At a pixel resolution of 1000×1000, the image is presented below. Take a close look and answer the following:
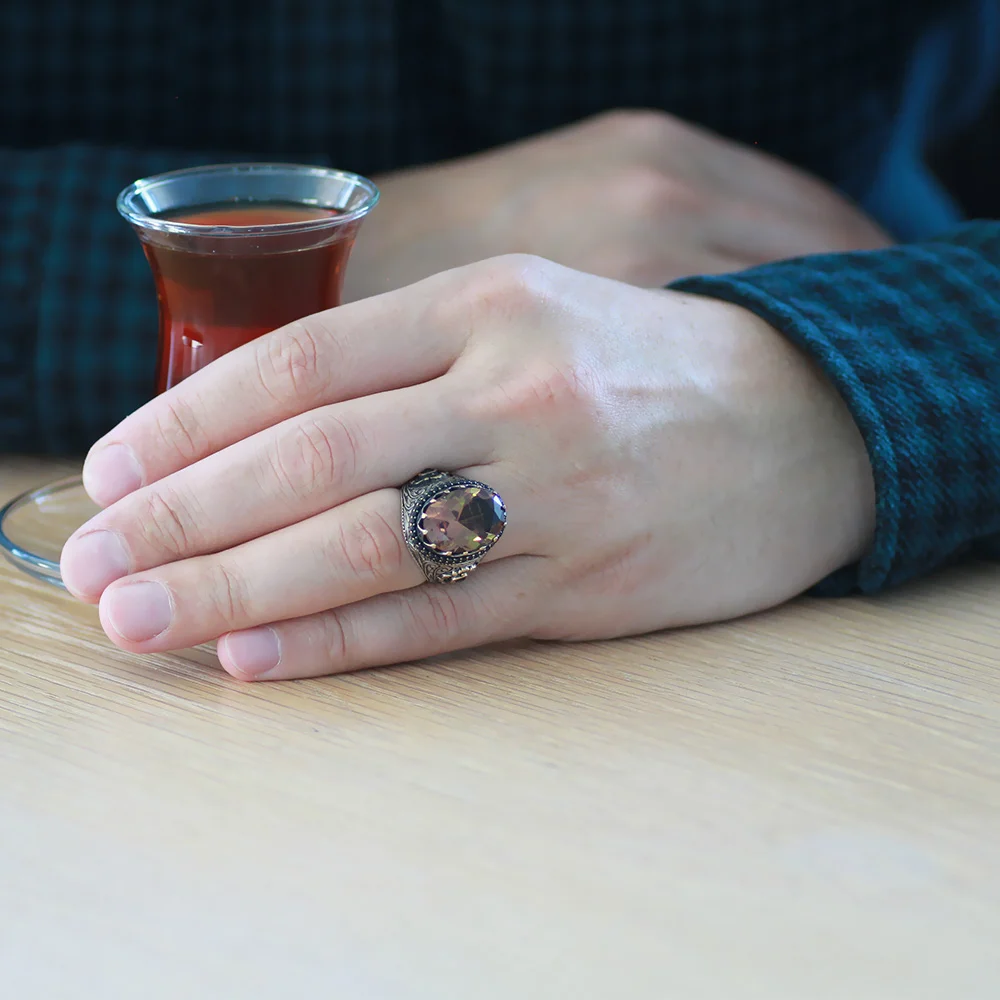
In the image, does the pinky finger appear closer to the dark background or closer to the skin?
the skin

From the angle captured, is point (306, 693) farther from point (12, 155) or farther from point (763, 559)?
point (12, 155)

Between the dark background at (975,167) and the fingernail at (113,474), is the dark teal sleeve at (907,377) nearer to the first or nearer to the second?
the fingernail at (113,474)

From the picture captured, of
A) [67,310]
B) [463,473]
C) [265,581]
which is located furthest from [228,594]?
[67,310]

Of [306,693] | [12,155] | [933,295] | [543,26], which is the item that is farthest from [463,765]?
[543,26]

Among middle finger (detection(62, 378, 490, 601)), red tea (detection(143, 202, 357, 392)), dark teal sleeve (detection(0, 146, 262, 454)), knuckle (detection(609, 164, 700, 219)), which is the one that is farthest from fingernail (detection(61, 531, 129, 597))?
knuckle (detection(609, 164, 700, 219))

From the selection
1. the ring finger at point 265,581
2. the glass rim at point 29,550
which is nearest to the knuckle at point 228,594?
the ring finger at point 265,581

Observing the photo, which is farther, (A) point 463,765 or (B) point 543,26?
(B) point 543,26
